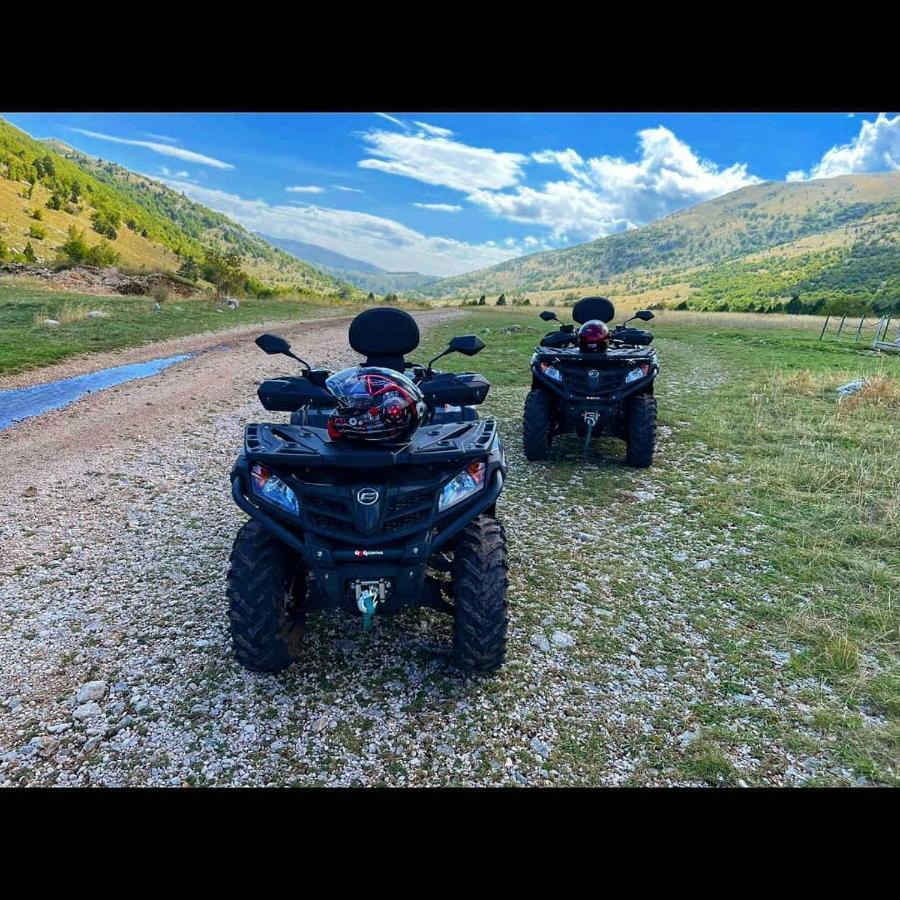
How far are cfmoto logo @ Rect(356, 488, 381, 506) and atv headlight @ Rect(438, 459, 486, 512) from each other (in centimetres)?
33


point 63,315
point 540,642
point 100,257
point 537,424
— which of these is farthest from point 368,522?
point 100,257

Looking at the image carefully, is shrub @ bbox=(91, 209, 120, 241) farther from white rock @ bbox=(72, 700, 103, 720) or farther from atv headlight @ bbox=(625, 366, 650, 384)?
white rock @ bbox=(72, 700, 103, 720)

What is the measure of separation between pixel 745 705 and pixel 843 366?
15.4 m

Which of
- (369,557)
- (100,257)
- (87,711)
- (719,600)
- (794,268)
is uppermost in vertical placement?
(794,268)

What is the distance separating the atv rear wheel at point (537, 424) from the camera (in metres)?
6.82

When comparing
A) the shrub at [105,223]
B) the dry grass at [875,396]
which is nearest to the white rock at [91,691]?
the dry grass at [875,396]

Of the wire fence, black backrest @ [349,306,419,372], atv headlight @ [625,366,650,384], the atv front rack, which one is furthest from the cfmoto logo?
the wire fence

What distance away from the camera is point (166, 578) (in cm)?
421

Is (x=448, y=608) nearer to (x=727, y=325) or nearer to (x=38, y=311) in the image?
(x=38, y=311)

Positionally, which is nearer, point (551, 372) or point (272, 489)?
point (272, 489)

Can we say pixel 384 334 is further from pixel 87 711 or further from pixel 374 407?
pixel 87 711

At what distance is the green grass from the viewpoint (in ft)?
37.9

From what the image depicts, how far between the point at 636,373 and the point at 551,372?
943 mm

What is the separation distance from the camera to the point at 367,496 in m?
2.88
